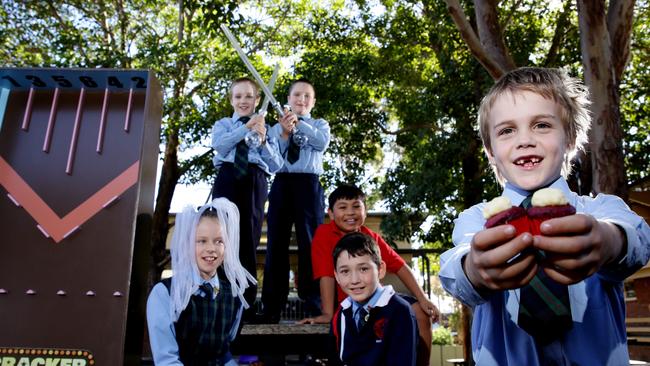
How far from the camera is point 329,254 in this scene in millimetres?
3822

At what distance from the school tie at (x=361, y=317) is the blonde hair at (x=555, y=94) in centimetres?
169

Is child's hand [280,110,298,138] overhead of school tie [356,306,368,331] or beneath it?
overhead

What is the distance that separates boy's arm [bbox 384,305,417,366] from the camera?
271 cm

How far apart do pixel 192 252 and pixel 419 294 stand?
1633 mm

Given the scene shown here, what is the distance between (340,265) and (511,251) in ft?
7.03

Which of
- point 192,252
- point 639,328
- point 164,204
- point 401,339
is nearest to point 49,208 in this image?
point 192,252

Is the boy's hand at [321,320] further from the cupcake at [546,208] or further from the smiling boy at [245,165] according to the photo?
the cupcake at [546,208]

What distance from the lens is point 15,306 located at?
8.98 ft

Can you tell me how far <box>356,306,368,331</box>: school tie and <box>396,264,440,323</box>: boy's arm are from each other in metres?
0.74

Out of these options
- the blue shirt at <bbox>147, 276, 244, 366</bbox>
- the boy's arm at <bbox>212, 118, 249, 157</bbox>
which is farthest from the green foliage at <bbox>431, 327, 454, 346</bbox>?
the blue shirt at <bbox>147, 276, 244, 366</bbox>

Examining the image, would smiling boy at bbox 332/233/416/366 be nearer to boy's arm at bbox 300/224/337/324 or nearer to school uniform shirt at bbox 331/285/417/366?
school uniform shirt at bbox 331/285/417/366

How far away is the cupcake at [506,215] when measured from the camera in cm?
90

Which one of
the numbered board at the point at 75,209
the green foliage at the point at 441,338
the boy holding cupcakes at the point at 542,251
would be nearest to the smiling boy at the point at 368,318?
the numbered board at the point at 75,209

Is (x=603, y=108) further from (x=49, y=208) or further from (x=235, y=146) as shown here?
(x=49, y=208)
